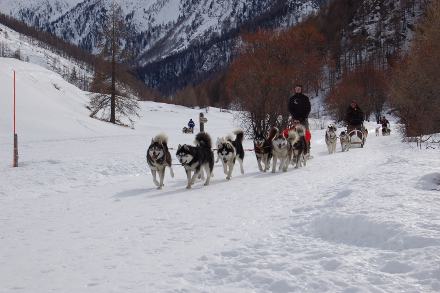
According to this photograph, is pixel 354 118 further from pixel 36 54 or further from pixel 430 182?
pixel 36 54

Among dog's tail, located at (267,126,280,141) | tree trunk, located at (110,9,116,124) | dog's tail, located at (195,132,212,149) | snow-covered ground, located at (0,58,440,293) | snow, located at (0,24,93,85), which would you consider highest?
snow, located at (0,24,93,85)

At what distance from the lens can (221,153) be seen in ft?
33.8

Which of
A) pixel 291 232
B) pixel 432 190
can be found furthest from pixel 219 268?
pixel 432 190

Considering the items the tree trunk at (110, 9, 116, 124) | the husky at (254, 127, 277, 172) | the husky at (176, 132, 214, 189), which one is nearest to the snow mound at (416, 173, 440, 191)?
the husky at (176, 132, 214, 189)

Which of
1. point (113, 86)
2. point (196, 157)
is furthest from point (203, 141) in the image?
point (113, 86)

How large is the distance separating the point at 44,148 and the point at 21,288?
39.3 ft

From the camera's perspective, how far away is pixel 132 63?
109 feet

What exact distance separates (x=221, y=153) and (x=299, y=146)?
2.38 meters

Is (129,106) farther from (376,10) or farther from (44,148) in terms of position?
(376,10)

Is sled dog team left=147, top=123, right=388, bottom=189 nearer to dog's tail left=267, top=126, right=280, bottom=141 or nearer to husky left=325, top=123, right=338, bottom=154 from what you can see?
dog's tail left=267, top=126, right=280, bottom=141

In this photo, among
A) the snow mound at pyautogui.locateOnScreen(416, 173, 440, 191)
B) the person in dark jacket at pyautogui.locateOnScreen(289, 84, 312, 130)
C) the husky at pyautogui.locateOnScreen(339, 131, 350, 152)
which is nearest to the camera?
the snow mound at pyautogui.locateOnScreen(416, 173, 440, 191)

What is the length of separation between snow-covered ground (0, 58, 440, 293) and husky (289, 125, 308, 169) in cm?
128

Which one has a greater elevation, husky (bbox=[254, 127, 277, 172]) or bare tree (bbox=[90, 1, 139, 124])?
bare tree (bbox=[90, 1, 139, 124])

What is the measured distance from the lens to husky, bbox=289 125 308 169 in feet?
37.3
